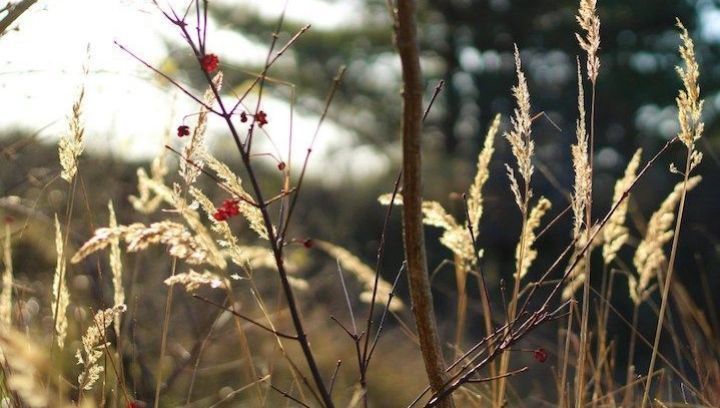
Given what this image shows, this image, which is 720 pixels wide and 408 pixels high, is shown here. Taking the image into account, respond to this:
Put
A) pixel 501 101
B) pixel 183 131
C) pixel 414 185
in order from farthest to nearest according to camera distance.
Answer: pixel 501 101
pixel 183 131
pixel 414 185

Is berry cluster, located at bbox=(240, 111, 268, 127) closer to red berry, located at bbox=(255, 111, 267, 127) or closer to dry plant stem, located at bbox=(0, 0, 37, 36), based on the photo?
red berry, located at bbox=(255, 111, 267, 127)

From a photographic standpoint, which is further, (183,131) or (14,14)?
(14,14)

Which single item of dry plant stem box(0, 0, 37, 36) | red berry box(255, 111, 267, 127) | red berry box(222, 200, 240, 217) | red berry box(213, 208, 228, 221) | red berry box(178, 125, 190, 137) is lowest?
red berry box(213, 208, 228, 221)

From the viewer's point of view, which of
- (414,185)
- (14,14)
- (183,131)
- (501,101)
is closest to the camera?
(414,185)

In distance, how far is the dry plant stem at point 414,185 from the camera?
104 centimetres

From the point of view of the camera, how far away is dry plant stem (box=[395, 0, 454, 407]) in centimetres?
104

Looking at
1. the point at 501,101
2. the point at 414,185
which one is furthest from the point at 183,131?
the point at 501,101

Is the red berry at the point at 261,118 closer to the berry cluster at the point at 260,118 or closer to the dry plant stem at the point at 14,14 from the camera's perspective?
the berry cluster at the point at 260,118

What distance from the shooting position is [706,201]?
12.3 metres

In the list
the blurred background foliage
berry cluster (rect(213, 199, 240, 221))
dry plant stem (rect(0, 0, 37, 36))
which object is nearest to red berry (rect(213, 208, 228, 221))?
berry cluster (rect(213, 199, 240, 221))

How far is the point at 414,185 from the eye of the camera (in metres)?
1.09

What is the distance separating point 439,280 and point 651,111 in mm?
3774

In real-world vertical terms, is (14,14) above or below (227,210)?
above

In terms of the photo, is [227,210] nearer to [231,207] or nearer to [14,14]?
[231,207]
